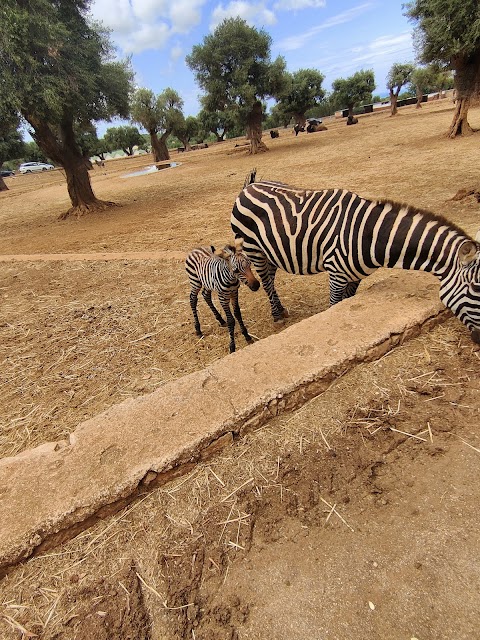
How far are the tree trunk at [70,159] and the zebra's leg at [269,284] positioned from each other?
11.1m

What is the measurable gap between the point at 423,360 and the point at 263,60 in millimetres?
25773

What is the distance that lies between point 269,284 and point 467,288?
2.52 meters

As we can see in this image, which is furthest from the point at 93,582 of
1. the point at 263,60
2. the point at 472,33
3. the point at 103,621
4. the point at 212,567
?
the point at 263,60

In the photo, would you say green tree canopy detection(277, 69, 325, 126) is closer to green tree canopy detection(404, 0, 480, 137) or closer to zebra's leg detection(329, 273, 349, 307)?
green tree canopy detection(404, 0, 480, 137)

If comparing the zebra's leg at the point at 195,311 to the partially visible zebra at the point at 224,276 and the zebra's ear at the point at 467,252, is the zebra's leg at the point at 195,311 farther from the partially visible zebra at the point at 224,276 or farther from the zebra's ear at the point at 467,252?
the zebra's ear at the point at 467,252

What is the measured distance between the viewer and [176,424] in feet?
8.09

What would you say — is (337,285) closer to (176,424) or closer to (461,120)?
(176,424)

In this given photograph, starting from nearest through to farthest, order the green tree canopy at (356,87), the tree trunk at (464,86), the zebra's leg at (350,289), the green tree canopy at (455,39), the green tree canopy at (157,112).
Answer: the zebra's leg at (350,289) < the green tree canopy at (455,39) < the tree trunk at (464,86) < the green tree canopy at (157,112) < the green tree canopy at (356,87)

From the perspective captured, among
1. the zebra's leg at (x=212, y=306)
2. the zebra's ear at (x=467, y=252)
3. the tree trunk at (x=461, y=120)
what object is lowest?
the zebra's leg at (x=212, y=306)

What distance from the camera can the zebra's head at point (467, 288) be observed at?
8.79 ft

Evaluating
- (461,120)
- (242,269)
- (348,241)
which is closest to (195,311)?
(242,269)

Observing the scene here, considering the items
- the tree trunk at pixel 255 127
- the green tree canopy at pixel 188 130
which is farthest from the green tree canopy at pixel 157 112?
the tree trunk at pixel 255 127

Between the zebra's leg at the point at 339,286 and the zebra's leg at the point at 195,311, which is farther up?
the zebra's leg at the point at 339,286

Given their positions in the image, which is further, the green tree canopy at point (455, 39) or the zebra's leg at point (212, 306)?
the green tree canopy at point (455, 39)
